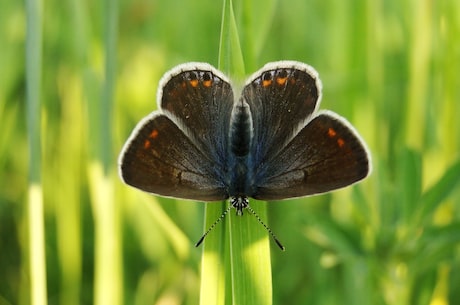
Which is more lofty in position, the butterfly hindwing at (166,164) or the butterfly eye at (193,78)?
the butterfly eye at (193,78)

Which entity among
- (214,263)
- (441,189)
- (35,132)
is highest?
A: (35,132)

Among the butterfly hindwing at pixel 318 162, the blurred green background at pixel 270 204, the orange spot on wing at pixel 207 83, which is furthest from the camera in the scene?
the blurred green background at pixel 270 204

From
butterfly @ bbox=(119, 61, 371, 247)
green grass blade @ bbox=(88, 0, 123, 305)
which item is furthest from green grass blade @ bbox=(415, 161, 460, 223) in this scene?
green grass blade @ bbox=(88, 0, 123, 305)

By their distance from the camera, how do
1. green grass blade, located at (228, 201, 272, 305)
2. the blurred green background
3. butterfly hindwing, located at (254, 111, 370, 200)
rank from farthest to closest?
the blurred green background, butterfly hindwing, located at (254, 111, 370, 200), green grass blade, located at (228, 201, 272, 305)

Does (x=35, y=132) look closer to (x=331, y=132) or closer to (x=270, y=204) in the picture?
(x=331, y=132)

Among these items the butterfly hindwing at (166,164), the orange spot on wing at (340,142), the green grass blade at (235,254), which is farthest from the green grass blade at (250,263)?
the orange spot on wing at (340,142)

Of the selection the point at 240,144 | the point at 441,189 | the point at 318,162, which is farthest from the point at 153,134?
the point at 441,189

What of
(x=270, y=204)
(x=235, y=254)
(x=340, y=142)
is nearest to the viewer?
(x=235, y=254)

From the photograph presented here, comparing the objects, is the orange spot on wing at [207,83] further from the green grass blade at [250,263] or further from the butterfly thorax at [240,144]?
the green grass blade at [250,263]

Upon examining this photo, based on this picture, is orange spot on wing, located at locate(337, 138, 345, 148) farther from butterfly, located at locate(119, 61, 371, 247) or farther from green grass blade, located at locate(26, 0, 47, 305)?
green grass blade, located at locate(26, 0, 47, 305)
